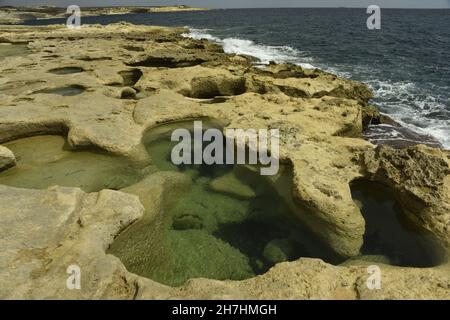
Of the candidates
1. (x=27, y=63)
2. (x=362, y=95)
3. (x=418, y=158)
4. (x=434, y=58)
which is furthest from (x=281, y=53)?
(x=418, y=158)

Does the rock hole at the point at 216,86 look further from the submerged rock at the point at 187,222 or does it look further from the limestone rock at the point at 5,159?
the submerged rock at the point at 187,222

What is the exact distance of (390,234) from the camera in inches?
332

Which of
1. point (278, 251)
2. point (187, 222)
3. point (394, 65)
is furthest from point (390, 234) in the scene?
point (394, 65)

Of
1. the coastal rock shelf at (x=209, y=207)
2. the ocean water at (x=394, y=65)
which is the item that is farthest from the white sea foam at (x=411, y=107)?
the coastal rock shelf at (x=209, y=207)

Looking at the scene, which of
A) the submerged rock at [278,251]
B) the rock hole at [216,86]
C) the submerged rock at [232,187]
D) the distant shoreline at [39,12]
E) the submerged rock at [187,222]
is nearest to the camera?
the submerged rock at [278,251]

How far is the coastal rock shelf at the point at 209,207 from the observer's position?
619cm

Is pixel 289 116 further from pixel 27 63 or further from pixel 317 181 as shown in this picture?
pixel 27 63

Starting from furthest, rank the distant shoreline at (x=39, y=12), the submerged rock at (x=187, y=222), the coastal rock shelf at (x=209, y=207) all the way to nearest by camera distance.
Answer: the distant shoreline at (x=39, y=12)
the submerged rock at (x=187, y=222)
the coastal rock shelf at (x=209, y=207)

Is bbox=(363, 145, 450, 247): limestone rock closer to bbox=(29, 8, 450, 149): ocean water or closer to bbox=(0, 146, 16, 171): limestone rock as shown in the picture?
bbox=(29, 8, 450, 149): ocean water

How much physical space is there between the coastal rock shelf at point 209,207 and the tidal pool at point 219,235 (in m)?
0.03

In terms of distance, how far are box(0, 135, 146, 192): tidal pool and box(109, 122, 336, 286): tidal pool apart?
1.99 meters

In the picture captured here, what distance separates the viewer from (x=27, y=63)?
21.7 metres

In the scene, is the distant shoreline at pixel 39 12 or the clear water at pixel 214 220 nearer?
the clear water at pixel 214 220
